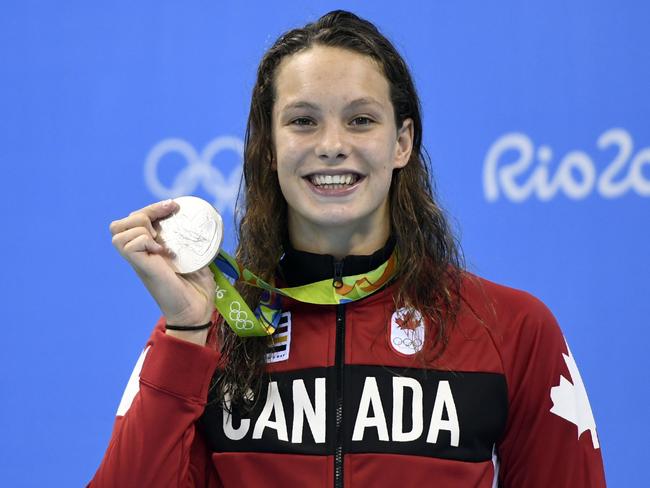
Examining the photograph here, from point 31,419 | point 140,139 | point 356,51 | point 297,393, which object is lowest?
point 31,419

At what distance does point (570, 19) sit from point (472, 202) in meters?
0.48

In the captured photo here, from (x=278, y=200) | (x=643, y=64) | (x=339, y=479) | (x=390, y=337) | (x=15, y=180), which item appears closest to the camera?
(x=339, y=479)

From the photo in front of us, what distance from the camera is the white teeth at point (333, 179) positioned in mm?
1638

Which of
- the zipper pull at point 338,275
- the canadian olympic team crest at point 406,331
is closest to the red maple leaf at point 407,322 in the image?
the canadian olympic team crest at point 406,331

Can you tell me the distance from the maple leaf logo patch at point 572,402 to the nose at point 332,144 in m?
0.47

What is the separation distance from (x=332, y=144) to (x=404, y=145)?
8.6 inches

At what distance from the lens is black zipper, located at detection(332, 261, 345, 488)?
1.57m

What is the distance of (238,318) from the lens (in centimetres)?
167

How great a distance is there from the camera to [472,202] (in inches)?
98.3

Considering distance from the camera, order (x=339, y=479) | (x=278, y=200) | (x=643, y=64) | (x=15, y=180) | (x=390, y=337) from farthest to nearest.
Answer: (x=15, y=180), (x=643, y=64), (x=278, y=200), (x=390, y=337), (x=339, y=479)

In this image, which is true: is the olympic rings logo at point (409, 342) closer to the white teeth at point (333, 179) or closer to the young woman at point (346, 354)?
the young woman at point (346, 354)

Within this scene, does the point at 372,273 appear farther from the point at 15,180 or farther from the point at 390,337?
the point at 15,180

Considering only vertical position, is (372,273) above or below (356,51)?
below

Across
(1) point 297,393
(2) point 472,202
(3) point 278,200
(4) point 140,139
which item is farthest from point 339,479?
(4) point 140,139
